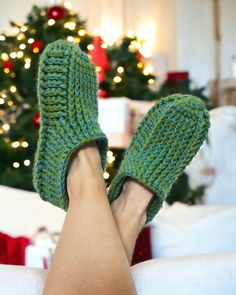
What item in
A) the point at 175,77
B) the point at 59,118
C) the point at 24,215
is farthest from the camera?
the point at 175,77

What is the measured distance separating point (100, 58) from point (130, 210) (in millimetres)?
1238

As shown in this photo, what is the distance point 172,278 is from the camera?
53 centimetres

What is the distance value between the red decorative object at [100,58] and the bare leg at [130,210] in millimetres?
1143

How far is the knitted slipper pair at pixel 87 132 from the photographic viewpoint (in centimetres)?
84

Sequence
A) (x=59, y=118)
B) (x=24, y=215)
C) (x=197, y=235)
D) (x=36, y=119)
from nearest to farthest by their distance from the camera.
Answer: (x=59, y=118), (x=197, y=235), (x=24, y=215), (x=36, y=119)

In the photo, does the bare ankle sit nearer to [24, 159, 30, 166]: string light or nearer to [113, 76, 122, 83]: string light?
[24, 159, 30, 166]: string light

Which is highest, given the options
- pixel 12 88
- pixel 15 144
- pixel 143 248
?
pixel 12 88

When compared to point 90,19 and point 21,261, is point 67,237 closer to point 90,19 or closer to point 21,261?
point 21,261

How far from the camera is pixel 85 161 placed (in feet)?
2.57

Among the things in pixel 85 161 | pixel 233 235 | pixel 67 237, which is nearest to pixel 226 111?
pixel 233 235

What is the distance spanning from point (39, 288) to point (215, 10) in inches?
95.3

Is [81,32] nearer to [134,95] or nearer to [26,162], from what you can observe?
[134,95]

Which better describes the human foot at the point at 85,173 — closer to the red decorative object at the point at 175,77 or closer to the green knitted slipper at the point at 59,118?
the green knitted slipper at the point at 59,118

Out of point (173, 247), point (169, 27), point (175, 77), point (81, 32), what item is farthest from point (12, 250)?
point (169, 27)
